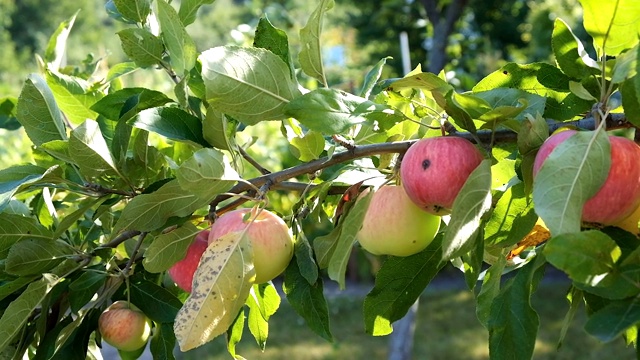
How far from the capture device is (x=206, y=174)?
733mm

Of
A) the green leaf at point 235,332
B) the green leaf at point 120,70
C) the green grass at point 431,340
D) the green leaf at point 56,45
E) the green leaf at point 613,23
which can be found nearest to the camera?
the green leaf at point 613,23

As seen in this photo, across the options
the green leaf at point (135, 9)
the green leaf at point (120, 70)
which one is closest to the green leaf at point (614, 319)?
the green leaf at point (135, 9)

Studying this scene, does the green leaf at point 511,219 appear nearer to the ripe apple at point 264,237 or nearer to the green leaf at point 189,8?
the ripe apple at point 264,237

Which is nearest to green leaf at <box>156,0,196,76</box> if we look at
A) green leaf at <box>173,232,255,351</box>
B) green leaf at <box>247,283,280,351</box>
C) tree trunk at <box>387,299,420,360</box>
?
green leaf at <box>173,232,255,351</box>

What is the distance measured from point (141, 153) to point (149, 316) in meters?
0.22

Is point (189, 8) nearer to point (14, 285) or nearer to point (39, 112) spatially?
point (39, 112)

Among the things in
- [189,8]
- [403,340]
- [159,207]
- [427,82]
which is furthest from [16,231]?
[403,340]

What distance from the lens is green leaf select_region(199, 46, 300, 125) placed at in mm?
700

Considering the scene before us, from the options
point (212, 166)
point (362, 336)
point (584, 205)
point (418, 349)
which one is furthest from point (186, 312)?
point (362, 336)

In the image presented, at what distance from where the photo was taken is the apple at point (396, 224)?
2.59 ft

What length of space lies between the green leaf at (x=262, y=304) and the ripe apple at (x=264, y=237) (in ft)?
0.61

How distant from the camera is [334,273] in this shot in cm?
71

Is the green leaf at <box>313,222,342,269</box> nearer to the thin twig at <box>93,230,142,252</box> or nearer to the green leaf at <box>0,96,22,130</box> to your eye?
the thin twig at <box>93,230,142,252</box>

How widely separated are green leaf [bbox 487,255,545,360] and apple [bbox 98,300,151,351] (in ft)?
1.62
